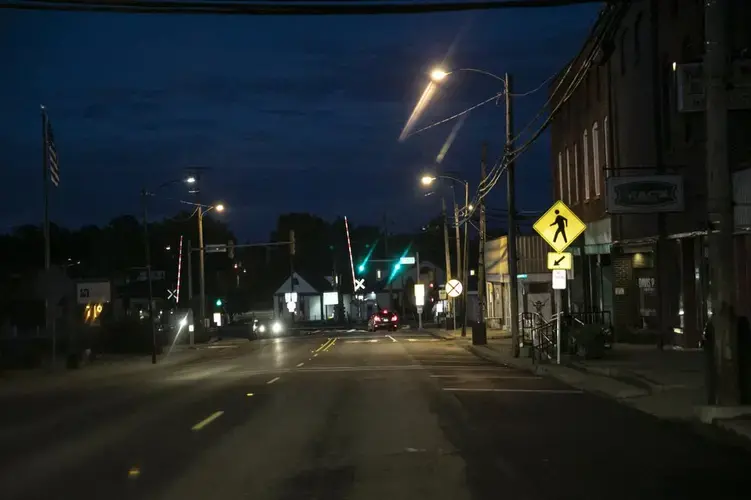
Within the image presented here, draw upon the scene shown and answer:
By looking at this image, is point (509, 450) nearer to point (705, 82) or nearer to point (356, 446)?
point (356, 446)

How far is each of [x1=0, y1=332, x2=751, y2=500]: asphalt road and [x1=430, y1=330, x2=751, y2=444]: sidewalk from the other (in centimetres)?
56

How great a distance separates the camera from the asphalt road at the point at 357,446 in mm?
9477

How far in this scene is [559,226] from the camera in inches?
969

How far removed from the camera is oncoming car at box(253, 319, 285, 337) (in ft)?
217

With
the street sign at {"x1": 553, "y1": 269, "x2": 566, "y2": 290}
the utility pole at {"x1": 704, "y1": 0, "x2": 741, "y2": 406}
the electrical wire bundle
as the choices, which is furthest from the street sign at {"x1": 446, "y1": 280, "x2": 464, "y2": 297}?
the utility pole at {"x1": 704, "y1": 0, "x2": 741, "y2": 406}

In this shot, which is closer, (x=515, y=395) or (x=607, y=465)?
(x=607, y=465)

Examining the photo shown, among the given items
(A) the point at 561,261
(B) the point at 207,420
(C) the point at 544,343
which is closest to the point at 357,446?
(B) the point at 207,420

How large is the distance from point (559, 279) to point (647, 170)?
450 cm

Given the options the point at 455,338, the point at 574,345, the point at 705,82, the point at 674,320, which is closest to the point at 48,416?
the point at 705,82

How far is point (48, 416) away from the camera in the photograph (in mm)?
17031

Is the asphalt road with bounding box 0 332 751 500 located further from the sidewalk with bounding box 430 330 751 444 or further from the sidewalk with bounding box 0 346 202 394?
the sidewalk with bounding box 0 346 202 394

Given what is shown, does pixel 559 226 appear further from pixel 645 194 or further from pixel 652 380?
pixel 652 380

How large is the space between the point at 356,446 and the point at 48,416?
298 inches

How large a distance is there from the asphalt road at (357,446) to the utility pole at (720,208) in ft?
3.99
